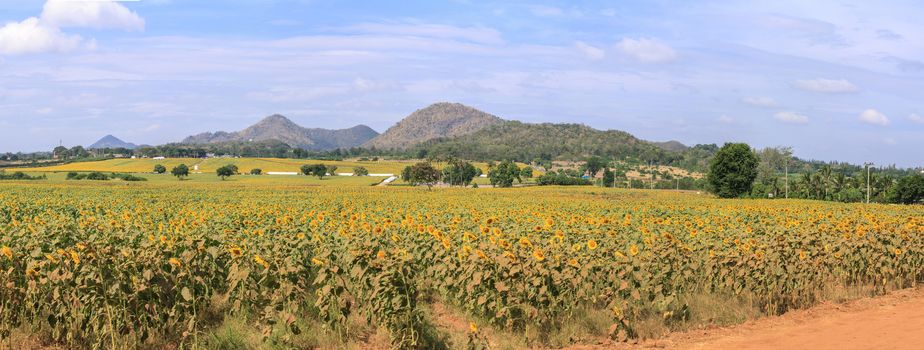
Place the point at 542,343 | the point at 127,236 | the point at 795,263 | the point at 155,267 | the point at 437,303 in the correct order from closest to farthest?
the point at 155,267 < the point at 542,343 < the point at 127,236 < the point at 437,303 < the point at 795,263

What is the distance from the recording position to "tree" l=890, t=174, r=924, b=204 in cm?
9006

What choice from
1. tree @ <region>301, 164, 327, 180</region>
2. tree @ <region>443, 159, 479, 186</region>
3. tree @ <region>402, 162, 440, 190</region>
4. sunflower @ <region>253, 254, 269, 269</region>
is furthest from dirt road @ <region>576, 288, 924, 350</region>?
tree @ <region>443, 159, 479, 186</region>

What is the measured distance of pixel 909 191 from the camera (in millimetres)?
90000

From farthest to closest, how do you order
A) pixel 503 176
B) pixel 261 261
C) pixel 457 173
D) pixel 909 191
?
pixel 457 173 → pixel 503 176 → pixel 909 191 → pixel 261 261

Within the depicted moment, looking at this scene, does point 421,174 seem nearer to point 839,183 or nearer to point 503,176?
point 503,176

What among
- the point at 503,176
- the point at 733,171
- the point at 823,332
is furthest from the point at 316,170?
the point at 823,332

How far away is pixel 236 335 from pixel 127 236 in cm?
270

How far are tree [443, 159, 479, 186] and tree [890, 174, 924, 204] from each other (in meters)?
75.9

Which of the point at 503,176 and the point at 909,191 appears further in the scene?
the point at 503,176

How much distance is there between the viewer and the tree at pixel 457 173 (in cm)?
14225

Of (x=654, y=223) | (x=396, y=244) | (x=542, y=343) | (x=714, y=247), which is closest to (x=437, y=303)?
(x=396, y=244)

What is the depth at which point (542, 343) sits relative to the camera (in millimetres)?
9445

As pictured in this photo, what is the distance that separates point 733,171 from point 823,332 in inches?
3515

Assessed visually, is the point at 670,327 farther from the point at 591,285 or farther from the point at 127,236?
the point at 127,236
